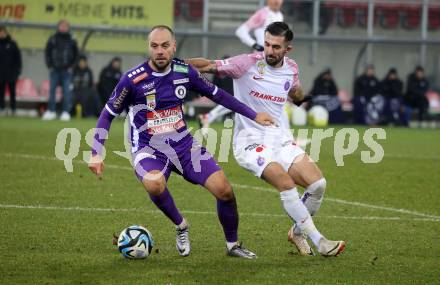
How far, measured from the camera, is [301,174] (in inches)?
369

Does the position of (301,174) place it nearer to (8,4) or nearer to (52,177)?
(52,177)

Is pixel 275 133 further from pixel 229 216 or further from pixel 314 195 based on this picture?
pixel 229 216

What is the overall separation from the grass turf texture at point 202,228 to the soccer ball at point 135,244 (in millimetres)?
89

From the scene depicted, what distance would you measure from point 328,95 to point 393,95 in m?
1.91

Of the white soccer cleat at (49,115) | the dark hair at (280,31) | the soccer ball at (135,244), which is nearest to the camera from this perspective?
the soccer ball at (135,244)

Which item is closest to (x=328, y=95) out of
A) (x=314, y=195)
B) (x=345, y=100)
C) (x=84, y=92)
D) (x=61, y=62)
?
(x=345, y=100)

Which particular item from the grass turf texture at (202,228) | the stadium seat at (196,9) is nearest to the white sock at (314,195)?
the grass turf texture at (202,228)

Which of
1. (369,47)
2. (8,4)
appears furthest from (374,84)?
(8,4)

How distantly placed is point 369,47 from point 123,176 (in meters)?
16.2

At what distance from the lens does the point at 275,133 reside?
31.4 feet

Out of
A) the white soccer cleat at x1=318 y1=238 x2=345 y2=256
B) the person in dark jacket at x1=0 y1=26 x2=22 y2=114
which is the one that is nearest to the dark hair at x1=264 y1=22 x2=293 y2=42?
the white soccer cleat at x1=318 y1=238 x2=345 y2=256

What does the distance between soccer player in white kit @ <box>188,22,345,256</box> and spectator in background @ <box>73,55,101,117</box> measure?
56.1 feet

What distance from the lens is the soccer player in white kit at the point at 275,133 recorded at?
912 centimetres

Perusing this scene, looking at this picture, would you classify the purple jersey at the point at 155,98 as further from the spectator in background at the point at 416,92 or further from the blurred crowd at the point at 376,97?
the spectator in background at the point at 416,92
